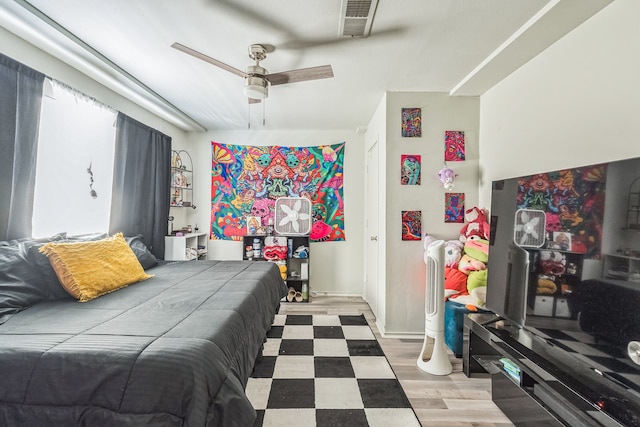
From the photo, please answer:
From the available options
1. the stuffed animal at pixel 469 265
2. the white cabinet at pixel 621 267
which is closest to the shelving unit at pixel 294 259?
the stuffed animal at pixel 469 265

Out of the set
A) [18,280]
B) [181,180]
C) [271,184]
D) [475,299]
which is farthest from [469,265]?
[181,180]

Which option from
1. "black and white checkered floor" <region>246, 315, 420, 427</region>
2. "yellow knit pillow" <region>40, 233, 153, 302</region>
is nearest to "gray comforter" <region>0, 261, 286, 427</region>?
"yellow knit pillow" <region>40, 233, 153, 302</region>

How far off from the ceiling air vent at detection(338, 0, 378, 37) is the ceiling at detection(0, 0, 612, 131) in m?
0.08

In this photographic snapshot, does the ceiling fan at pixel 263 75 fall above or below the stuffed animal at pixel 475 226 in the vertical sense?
above

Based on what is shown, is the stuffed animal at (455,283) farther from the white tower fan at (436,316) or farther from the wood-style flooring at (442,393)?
the wood-style flooring at (442,393)

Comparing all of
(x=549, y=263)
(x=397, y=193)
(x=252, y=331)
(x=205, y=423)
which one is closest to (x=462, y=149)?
(x=397, y=193)

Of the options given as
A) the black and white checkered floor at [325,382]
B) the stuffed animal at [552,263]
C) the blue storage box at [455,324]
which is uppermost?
the stuffed animal at [552,263]

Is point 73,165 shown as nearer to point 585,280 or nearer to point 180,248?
point 180,248

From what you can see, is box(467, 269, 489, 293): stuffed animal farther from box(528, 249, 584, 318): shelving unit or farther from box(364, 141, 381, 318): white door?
box(364, 141, 381, 318): white door

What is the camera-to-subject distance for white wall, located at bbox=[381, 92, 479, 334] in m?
2.72

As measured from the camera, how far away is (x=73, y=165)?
2.35 meters

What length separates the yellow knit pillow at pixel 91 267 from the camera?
1734 mm

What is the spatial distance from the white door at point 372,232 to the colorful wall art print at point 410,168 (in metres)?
0.47

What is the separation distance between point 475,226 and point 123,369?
8.53 ft
